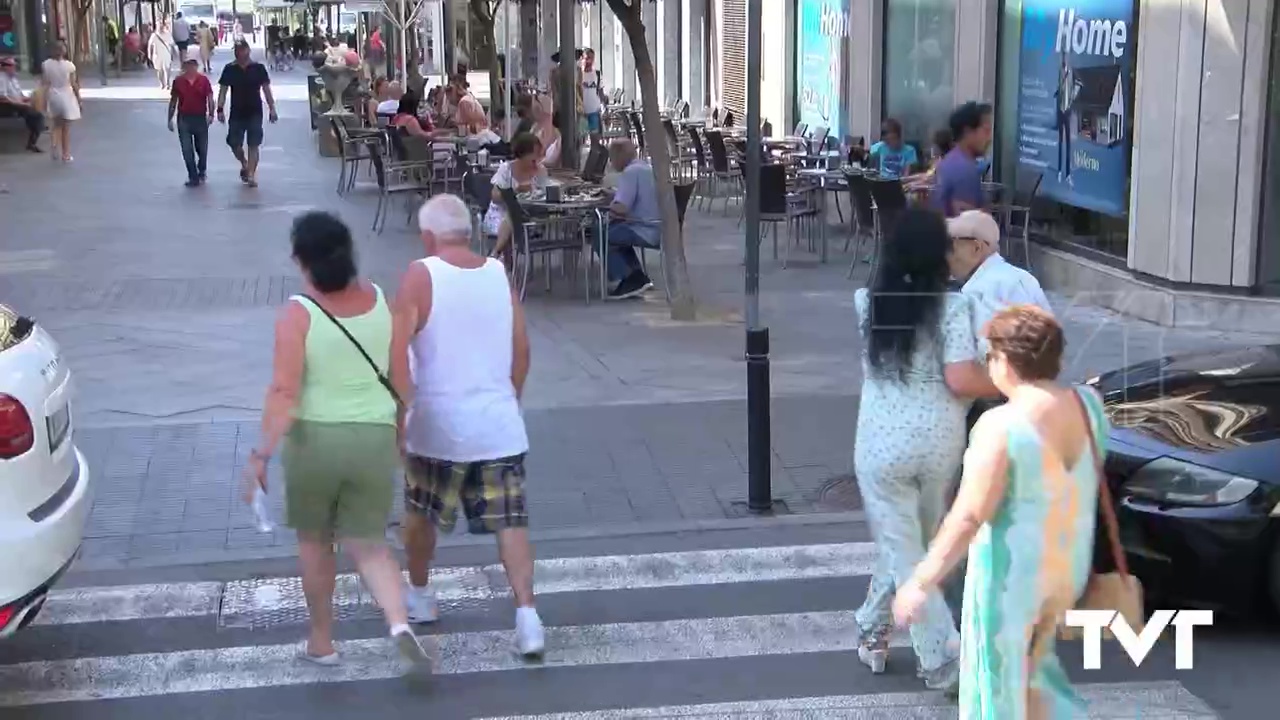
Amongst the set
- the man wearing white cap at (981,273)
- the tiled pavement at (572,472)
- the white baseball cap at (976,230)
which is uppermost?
the white baseball cap at (976,230)

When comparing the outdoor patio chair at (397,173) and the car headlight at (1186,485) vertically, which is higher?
the outdoor patio chair at (397,173)

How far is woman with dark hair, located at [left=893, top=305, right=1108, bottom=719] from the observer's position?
13.1 feet

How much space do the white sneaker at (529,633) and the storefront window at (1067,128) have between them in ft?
27.2

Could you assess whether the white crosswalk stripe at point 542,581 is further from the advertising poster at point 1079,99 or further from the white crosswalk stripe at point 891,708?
the advertising poster at point 1079,99

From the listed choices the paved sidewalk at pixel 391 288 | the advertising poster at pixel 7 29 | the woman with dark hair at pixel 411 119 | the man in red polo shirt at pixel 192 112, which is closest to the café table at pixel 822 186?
the paved sidewalk at pixel 391 288

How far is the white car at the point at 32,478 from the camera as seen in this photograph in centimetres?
502

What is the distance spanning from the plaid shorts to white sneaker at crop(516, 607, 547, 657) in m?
0.33

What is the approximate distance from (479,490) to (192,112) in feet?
52.8

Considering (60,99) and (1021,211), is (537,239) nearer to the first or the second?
(1021,211)

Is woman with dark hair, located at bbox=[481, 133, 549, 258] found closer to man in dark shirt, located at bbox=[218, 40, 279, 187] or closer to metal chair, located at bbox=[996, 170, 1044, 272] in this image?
metal chair, located at bbox=[996, 170, 1044, 272]

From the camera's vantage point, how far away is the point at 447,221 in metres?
5.77

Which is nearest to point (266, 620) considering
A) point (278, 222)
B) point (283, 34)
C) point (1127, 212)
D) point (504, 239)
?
point (504, 239)

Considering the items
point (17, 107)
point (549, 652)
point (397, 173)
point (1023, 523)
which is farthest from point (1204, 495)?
point (17, 107)

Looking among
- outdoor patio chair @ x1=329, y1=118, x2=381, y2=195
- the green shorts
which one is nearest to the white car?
the green shorts
